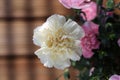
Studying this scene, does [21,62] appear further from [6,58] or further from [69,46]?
[69,46]

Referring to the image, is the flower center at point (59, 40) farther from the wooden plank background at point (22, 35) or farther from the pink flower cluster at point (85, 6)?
the wooden plank background at point (22, 35)

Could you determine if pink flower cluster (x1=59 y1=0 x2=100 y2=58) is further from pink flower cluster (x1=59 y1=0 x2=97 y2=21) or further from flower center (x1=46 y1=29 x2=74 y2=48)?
flower center (x1=46 y1=29 x2=74 y2=48)

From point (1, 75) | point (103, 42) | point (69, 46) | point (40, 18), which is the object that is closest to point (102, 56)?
point (103, 42)

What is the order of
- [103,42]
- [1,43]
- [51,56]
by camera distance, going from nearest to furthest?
[51,56]
[103,42]
[1,43]

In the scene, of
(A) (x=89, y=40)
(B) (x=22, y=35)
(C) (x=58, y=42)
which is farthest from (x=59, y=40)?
(B) (x=22, y=35)

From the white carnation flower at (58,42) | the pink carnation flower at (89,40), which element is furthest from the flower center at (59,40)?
the pink carnation flower at (89,40)

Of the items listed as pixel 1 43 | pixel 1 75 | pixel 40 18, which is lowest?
pixel 1 75

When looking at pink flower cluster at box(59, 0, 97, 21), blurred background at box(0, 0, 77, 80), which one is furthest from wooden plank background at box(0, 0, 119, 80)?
pink flower cluster at box(59, 0, 97, 21)
